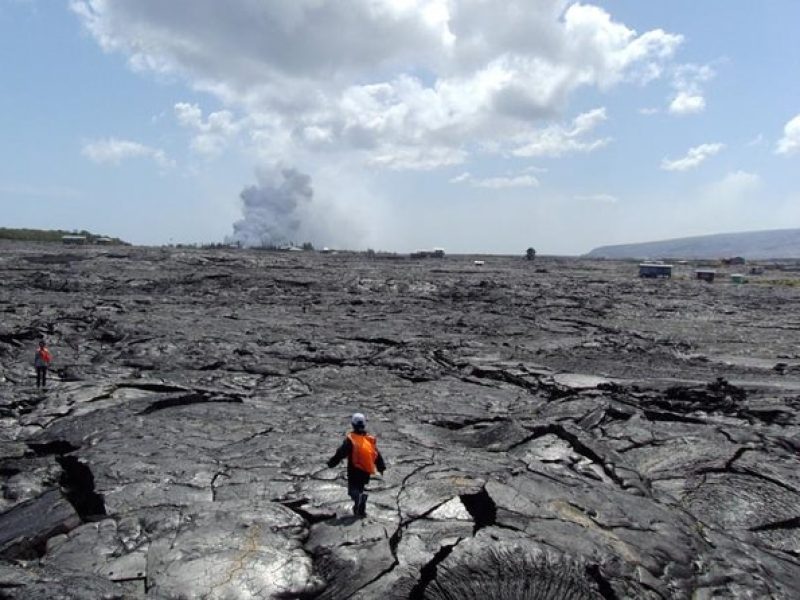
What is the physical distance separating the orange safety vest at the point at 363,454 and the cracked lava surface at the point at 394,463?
0.62 metres

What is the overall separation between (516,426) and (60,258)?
41.7m

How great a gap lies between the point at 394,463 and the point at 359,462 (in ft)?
6.36

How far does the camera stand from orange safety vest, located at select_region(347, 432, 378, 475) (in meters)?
6.24

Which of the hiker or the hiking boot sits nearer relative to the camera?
the hiking boot

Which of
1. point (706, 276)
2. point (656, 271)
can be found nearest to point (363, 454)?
point (706, 276)

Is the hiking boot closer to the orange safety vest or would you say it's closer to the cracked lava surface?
the cracked lava surface

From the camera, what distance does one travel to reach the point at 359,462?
6.24 metres

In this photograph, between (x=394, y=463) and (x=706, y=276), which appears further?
(x=706, y=276)

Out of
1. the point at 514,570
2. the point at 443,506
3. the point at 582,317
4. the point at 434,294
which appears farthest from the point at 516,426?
the point at 434,294

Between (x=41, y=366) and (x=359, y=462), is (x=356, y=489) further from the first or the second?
(x=41, y=366)

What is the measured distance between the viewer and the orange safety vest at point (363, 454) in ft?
20.5

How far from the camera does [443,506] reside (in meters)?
6.67

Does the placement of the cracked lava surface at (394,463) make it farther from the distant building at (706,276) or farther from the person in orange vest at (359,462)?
the distant building at (706,276)

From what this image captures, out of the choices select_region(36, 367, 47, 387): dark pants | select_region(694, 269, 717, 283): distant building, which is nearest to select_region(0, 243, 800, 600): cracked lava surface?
select_region(36, 367, 47, 387): dark pants
